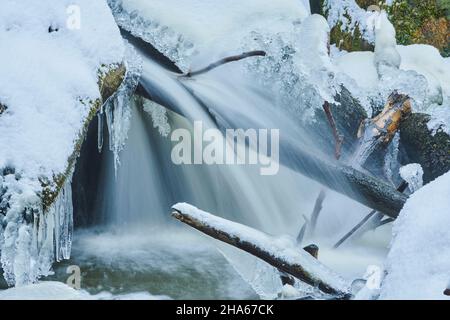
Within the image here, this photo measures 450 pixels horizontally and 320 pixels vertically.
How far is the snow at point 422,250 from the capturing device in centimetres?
157

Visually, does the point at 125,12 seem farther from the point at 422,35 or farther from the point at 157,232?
the point at 422,35

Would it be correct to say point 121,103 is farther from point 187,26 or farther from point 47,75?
point 187,26

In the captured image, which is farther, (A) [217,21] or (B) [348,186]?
(A) [217,21]

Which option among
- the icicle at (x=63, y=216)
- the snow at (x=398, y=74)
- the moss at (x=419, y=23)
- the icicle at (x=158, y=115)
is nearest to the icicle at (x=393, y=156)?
the snow at (x=398, y=74)

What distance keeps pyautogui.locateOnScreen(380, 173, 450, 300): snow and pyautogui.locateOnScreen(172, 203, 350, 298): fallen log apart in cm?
28

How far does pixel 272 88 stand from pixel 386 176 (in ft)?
3.43

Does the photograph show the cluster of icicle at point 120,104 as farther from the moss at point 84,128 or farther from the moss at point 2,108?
the moss at point 2,108

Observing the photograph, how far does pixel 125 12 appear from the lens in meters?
4.30

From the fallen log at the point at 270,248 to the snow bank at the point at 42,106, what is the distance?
2.87ft

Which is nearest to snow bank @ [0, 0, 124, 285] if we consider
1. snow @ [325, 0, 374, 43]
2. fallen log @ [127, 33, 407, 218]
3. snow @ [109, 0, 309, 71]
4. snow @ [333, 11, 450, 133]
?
fallen log @ [127, 33, 407, 218]

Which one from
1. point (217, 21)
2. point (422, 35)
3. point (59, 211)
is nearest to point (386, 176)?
point (217, 21)

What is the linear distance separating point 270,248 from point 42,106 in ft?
4.39

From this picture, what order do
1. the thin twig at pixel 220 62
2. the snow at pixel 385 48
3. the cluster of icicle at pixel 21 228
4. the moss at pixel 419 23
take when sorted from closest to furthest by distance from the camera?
the cluster of icicle at pixel 21 228 < the thin twig at pixel 220 62 < the snow at pixel 385 48 < the moss at pixel 419 23

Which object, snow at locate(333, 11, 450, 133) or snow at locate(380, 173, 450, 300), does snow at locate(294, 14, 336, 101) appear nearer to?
snow at locate(333, 11, 450, 133)
